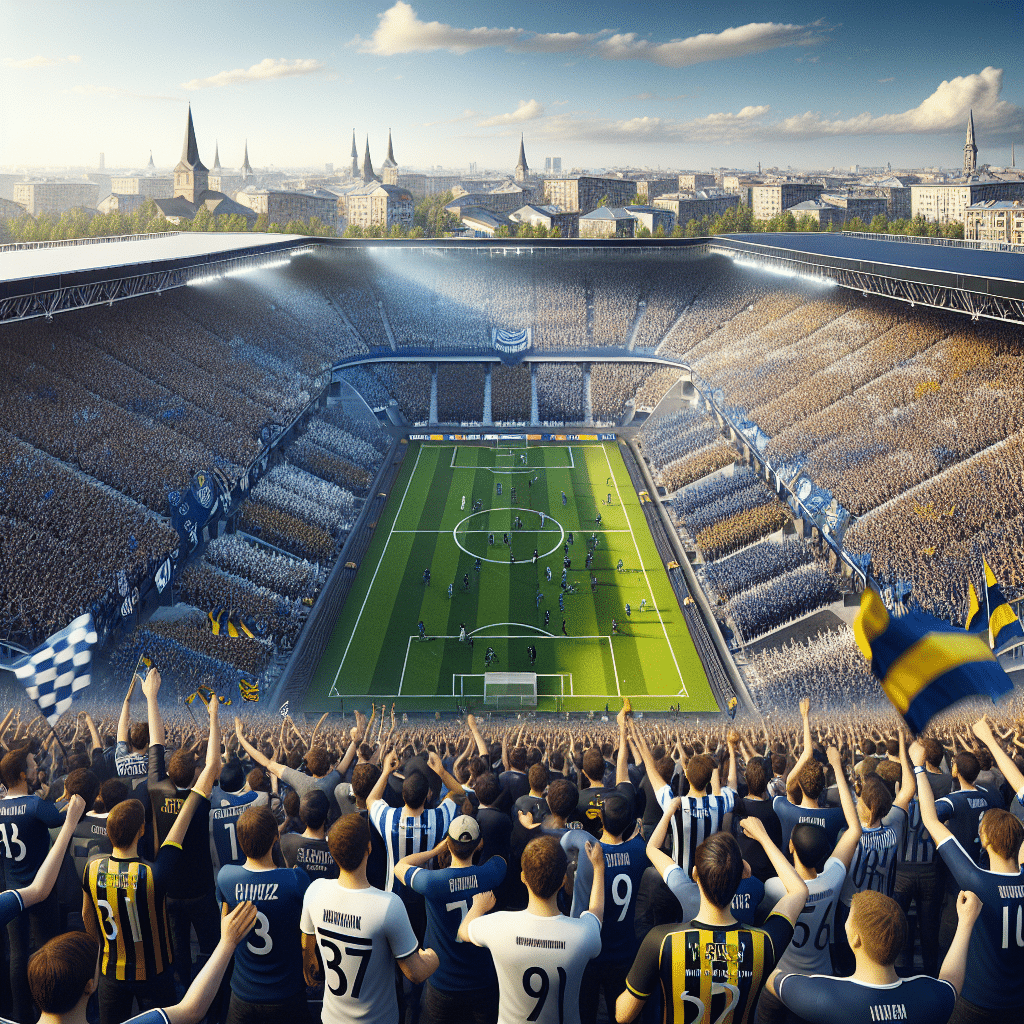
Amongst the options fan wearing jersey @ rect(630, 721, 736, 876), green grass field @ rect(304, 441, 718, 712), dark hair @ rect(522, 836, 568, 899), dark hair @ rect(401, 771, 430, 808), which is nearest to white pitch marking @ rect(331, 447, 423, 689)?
green grass field @ rect(304, 441, 718, 712)

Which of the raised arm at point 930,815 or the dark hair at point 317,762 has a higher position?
the raised arm at point 930,815

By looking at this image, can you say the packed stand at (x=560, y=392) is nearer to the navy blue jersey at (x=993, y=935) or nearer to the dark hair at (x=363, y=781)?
the dark hair at (x=363, y=781)

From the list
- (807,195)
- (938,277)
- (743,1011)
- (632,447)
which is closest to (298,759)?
(743,1011)

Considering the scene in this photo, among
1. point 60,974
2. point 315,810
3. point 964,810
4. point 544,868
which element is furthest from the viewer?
point 964,810

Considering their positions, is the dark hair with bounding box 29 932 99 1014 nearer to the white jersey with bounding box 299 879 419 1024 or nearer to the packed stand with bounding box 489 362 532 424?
the white jersey with bounding box 299 879 419 1024

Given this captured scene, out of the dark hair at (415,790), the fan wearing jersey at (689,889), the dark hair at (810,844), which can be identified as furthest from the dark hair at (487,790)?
the dark hair at (810,844)

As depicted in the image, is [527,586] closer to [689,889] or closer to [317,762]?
[317,762]

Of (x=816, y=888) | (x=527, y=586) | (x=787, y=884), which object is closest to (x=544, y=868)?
(x=787, y=884)
